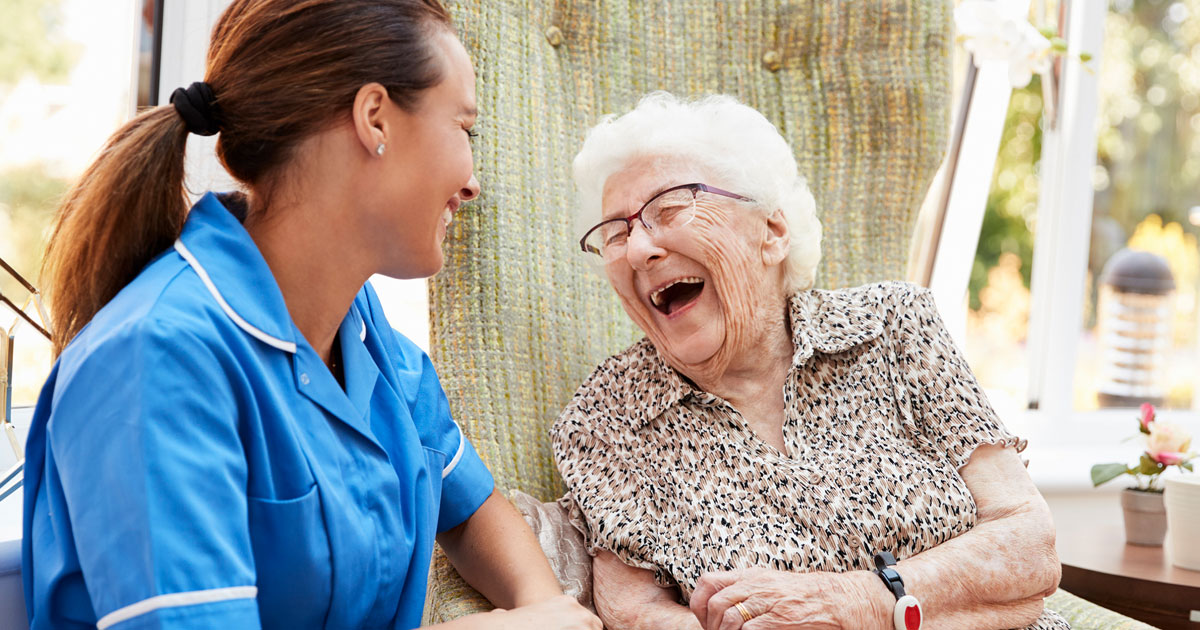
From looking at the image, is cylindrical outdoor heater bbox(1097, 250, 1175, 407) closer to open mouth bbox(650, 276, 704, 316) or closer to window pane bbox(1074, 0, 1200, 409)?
window pane bbox(1074, 0, 1200, 409)

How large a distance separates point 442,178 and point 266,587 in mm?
439

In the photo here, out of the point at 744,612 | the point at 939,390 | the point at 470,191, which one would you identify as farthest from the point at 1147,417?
the point at 470,191

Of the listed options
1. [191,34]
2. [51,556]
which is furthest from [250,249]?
[191,34]

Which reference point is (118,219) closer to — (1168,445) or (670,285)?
(670,285)

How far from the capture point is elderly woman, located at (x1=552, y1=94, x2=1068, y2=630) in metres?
1.32

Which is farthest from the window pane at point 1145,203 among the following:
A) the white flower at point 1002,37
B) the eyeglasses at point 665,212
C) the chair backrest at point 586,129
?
the eyeglasses at point 665,212

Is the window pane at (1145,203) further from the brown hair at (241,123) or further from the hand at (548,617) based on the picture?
the brown hair at (241,123)

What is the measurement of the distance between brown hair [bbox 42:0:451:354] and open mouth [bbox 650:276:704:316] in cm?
58

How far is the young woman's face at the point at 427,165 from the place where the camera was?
101 cm

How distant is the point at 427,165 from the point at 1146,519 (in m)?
1.66

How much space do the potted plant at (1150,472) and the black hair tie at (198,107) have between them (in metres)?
1.75

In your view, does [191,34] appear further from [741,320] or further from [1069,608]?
[1069,608]

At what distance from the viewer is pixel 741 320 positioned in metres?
1.46

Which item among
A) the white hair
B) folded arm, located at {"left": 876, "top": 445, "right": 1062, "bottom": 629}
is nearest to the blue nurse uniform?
the white hair
